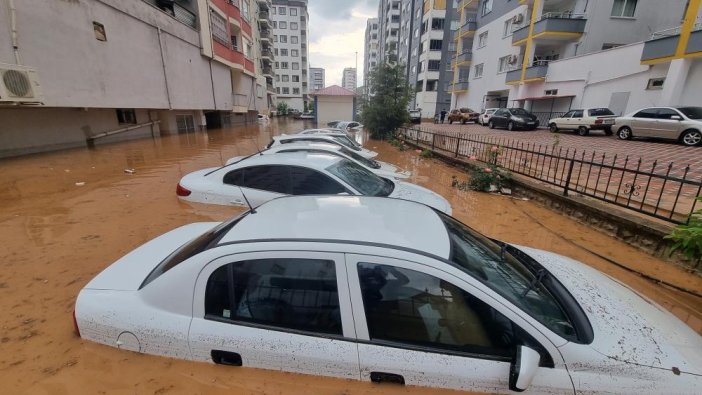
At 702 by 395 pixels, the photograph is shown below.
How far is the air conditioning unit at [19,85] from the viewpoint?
8.21m

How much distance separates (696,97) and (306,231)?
20.0 m

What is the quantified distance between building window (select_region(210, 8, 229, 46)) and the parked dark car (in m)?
20.3

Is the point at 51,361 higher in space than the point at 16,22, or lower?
lower

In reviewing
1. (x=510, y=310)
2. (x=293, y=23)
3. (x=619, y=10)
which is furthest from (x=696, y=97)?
(x=293, y=23)

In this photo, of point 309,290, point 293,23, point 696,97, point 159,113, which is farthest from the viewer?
point 293,23

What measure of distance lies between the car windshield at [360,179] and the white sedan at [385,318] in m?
2.44

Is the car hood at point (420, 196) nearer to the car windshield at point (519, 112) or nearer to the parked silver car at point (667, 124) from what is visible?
the parked silver car at point (667, 124)

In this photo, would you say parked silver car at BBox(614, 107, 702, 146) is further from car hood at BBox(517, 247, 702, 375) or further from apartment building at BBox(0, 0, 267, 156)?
apartment building at BBox(0, 0, 267, 156)

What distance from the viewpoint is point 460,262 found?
169cm

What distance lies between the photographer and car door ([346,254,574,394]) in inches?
61.5

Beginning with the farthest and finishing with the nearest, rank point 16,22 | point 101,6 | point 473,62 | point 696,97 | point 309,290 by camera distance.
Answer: point 473,62
point 696,97
point 101,6
point 16,22
point 309,290

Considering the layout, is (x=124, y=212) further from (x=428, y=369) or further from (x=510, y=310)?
(x=510, y=310)

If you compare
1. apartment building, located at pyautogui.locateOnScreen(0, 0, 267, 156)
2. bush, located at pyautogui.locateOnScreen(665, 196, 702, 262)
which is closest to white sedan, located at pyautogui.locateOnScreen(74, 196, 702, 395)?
bush, located at pyautogui.locateOnScreen(665, 196, 702, 262)

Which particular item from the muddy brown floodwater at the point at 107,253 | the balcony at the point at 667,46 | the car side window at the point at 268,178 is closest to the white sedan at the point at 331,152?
the car side window at the point at 268,178
